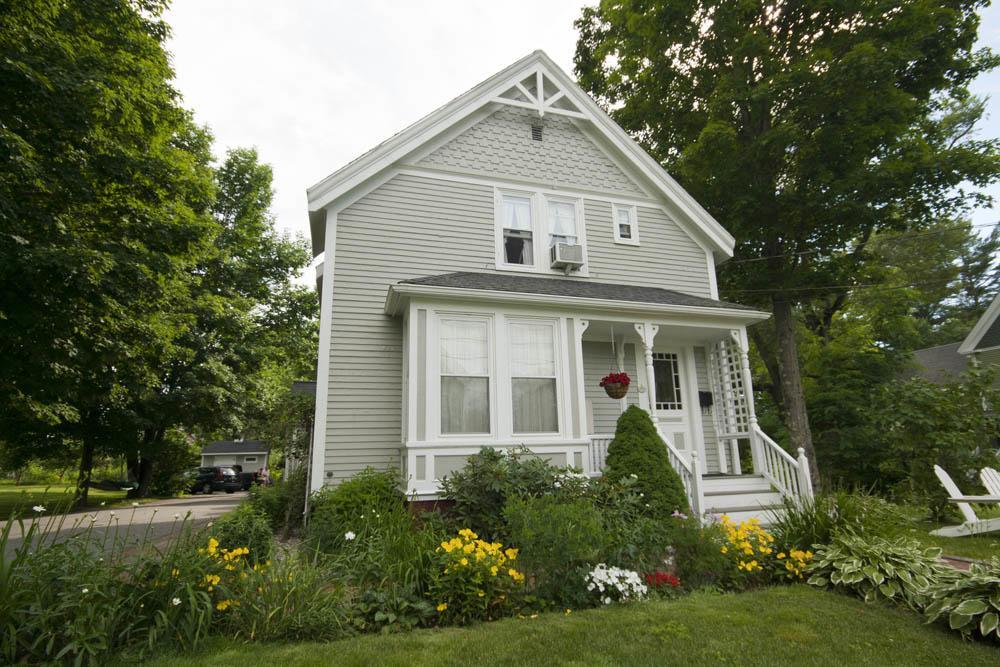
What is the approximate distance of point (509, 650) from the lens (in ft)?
12.7

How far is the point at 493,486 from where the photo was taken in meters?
6.57

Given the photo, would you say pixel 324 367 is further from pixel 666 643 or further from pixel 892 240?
pixel 892 240

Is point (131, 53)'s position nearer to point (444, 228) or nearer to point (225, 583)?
point (444, 228)

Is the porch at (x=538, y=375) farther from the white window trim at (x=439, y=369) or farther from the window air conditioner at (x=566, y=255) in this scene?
the window air conditioner at (x=566, y=255)

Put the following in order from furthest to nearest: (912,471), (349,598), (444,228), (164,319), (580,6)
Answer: (580,6), (164,319), (912,471), (444,228), (349,598)

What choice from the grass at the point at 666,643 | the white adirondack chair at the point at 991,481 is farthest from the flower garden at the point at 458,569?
the white adirondack chair at the point at 991,481

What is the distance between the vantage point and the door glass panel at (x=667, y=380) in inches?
413

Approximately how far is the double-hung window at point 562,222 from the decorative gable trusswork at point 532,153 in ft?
1.66

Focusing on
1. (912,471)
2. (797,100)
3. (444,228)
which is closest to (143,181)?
(444,228)

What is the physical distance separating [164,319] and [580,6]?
17574 mm

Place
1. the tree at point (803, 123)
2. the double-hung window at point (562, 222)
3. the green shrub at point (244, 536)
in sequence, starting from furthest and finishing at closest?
1. the tree at point (803, 123)
2. the double-hung window at point (562, 222)
3. the green shrub at point (244, 536)

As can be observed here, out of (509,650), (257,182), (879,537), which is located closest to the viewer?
(509,650)

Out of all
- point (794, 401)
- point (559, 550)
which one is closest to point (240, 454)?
point (794, 401)

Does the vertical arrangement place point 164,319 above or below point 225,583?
above
